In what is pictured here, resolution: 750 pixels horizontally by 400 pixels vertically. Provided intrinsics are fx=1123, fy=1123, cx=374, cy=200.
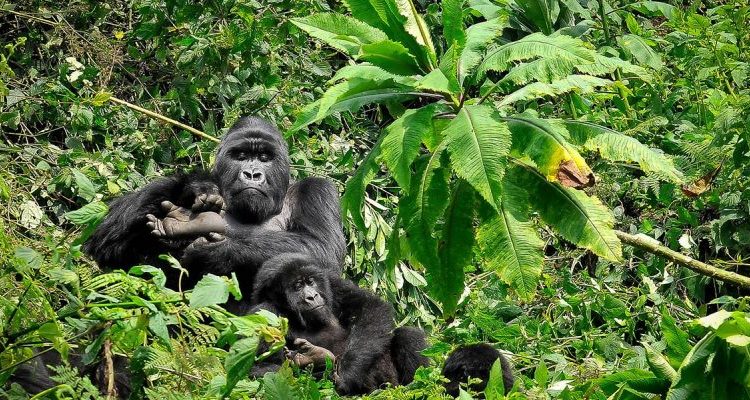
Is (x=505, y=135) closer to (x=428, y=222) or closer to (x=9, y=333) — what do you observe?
(x=428, y=222)

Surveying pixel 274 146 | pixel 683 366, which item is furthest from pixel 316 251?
pixel 683 366

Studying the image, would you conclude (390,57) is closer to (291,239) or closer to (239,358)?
(239,358)

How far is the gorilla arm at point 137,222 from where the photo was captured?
6047 millimetres

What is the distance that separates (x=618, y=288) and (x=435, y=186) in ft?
11.1

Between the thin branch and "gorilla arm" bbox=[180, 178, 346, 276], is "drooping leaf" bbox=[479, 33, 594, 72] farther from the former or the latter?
the thin branch

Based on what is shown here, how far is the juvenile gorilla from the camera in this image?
542 cm

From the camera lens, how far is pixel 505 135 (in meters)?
2.77

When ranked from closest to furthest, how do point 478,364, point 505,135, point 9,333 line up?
point 505,135 → point 9,333 → point 478,364

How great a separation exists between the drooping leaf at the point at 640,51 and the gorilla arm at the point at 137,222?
265cm

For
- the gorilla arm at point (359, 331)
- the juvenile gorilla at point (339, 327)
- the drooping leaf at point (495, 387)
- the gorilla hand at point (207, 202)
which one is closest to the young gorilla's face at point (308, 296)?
the juvenile gorilla at point (339, 327)

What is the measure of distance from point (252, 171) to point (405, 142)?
3.68m

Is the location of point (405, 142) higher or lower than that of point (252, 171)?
higher

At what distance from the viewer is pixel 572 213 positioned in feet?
9.55

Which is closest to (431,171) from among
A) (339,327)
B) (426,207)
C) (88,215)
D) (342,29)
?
(426,207)
